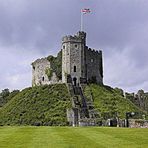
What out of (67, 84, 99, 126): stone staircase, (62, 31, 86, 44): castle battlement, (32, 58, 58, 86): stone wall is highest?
(62, 31, 86, 44): castle battlement

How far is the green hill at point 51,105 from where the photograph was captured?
56000 mm

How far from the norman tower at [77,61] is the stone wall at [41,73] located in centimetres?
309

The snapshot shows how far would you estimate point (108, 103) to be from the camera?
2494 inches

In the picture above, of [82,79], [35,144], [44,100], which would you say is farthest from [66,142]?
[82,79]

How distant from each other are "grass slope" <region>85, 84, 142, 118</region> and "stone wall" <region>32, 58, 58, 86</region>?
25.9 feet

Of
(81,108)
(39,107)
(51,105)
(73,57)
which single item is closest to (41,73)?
(73,57)

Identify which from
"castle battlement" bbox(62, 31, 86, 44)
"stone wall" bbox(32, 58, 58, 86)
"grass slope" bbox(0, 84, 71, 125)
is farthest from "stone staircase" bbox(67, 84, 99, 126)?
"castle battlement" bbox(62, 31, 86, 44)

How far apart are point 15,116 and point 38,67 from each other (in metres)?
20.2

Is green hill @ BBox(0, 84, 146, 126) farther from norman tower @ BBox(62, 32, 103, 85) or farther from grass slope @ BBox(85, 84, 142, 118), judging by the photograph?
norman tower @ BBox(62, 32, 103, 85)

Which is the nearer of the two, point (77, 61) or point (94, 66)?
point (77, 61)

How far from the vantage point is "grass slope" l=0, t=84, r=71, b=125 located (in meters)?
55.5

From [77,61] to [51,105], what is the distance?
13386mm

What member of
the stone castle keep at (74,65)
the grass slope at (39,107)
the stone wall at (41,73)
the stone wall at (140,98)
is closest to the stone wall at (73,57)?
the stone castle keep at (74,65)

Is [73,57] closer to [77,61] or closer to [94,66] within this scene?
[77,61]
